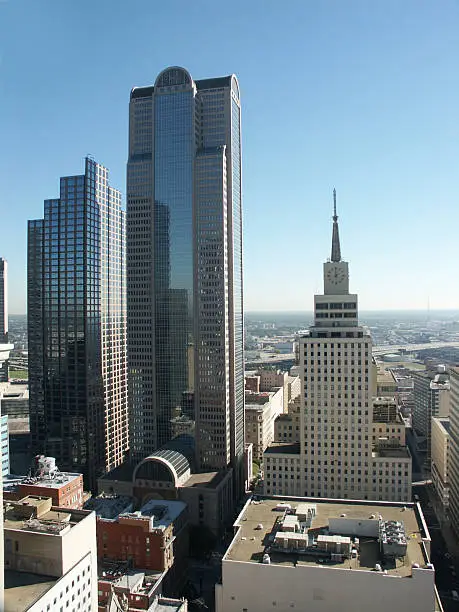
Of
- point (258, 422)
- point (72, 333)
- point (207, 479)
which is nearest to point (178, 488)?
point (207, 479)

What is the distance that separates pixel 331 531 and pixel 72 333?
2835 cm

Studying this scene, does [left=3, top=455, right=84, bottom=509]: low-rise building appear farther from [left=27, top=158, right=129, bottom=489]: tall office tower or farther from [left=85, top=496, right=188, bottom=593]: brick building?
[left=27, top=158, right=129, bottom=489]: tall office tower

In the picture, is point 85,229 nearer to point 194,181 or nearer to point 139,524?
point 194,181

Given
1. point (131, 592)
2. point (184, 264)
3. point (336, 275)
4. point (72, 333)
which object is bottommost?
point (131, 592)

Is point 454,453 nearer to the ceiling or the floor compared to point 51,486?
nearer to the ceiling

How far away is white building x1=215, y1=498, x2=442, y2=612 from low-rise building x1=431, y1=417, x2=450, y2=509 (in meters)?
18.3

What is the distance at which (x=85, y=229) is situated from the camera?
147 ft

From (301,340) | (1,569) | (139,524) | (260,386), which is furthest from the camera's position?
(260,386)

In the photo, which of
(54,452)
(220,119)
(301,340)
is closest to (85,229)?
(220,119)

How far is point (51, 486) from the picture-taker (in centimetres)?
3059

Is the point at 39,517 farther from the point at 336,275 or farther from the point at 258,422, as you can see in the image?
the point at 258,422

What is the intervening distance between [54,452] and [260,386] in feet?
113

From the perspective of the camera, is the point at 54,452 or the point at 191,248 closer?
the point at 191,248

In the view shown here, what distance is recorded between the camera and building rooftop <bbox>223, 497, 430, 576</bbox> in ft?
70.6
